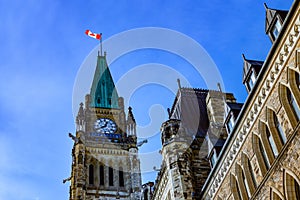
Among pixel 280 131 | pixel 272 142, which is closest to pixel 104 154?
pixel 272 142

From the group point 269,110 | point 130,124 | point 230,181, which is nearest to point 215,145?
point 230,181

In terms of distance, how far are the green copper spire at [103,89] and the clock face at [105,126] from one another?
13.3 ft

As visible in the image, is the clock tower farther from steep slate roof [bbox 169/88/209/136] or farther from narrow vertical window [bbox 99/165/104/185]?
steep slate roof [bbox 169/88/209/136]

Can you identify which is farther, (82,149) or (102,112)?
(102,112)

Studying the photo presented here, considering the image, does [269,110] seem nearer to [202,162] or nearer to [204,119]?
[202,162]

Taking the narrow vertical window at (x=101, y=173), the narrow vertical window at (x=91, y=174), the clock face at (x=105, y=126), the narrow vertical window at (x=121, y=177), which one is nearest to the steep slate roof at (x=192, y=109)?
the narrow vertical window at (x=121, y=177)

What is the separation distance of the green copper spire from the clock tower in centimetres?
21

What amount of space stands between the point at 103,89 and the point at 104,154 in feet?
56.1

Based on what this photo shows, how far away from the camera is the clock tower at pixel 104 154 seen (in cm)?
5428

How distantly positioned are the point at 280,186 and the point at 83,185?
41104mm

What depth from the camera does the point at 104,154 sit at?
5912 cm

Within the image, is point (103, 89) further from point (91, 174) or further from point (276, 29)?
point (276, 29)

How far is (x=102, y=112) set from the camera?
67.4 m

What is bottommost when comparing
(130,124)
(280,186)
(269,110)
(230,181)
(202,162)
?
(280,186)
